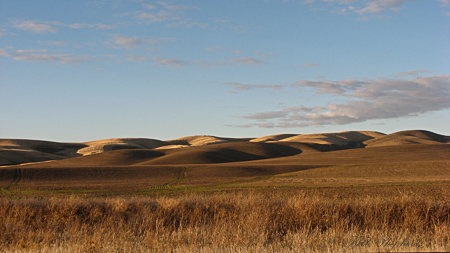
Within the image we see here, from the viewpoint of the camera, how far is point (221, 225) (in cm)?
1365

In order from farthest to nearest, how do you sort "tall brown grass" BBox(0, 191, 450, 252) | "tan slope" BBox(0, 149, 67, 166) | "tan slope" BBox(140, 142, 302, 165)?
"tan slope" BBox(0, 149, 67, 166) → "tan slope" BBox(140, 142, 302, 165) → "tall brown grass" BBox(0, 191, 450, 252)

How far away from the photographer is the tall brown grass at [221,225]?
34.7ft

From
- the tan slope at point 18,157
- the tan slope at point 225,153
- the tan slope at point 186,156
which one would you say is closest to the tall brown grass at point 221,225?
the tan slope at point 186,156

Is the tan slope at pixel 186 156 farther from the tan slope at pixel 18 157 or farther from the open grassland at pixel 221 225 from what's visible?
the open grassland at pixel 221 225

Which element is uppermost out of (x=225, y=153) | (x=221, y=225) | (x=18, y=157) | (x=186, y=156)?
(x=225, y=153)

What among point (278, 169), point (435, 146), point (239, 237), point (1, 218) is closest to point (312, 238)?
point (239, 237)

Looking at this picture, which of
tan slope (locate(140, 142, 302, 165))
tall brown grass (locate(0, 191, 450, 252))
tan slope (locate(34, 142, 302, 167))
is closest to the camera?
tall brown grass (locate(0, 191, 450, 252))

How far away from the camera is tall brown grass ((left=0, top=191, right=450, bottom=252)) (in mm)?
10562

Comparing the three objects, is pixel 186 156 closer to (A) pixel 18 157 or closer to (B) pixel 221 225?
(A) pixel 18 157

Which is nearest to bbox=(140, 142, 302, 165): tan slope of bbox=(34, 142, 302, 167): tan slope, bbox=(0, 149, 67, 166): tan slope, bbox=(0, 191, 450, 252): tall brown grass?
bbox=(34, 142, 302, 167): tan slope

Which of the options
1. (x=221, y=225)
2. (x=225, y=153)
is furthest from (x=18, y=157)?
(x=221, y=225)

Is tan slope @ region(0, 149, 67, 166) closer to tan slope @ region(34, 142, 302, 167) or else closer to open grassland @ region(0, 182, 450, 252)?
tan slope @ region(34, 142, 302, 167)

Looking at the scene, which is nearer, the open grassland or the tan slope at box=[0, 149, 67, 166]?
the open grassland

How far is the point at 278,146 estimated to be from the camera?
153375 mm
